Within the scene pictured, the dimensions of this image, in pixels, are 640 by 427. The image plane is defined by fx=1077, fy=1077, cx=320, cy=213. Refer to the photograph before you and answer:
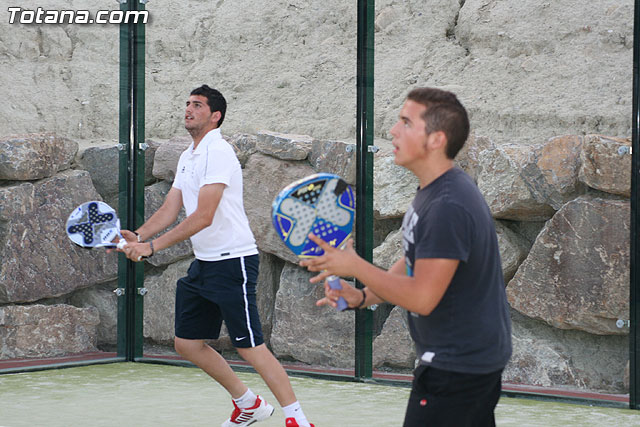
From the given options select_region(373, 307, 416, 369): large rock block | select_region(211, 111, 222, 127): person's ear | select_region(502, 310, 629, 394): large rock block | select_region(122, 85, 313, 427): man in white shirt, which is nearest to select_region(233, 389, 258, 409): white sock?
select_region(122, 85, 313, 427): man in white shirt

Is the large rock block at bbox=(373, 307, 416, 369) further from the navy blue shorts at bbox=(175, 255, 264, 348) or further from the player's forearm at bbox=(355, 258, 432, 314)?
the player's forearm at bbox=(355, 258, 432, 314)

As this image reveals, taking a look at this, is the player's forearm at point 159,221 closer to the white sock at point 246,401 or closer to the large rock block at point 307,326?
the white sock at point 246,401

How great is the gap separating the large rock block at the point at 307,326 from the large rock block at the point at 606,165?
1.57 metres

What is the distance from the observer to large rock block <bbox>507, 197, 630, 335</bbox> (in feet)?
17.5

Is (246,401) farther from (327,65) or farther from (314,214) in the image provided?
(327,65)

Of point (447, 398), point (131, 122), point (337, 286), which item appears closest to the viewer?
point (447, 398)

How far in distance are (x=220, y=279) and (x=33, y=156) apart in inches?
99.5

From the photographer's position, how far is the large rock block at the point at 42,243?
6414 millimetres

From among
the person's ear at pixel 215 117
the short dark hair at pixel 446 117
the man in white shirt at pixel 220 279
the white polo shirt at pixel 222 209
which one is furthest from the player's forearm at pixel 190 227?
the short dark hair at pixel 446 117

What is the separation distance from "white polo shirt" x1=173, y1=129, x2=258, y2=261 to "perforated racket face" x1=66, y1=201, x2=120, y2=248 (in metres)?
0.34

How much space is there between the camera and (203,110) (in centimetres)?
477

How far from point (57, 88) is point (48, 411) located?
2.39m

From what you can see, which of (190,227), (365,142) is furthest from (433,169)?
(365,142)

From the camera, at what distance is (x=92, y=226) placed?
4.43 m
